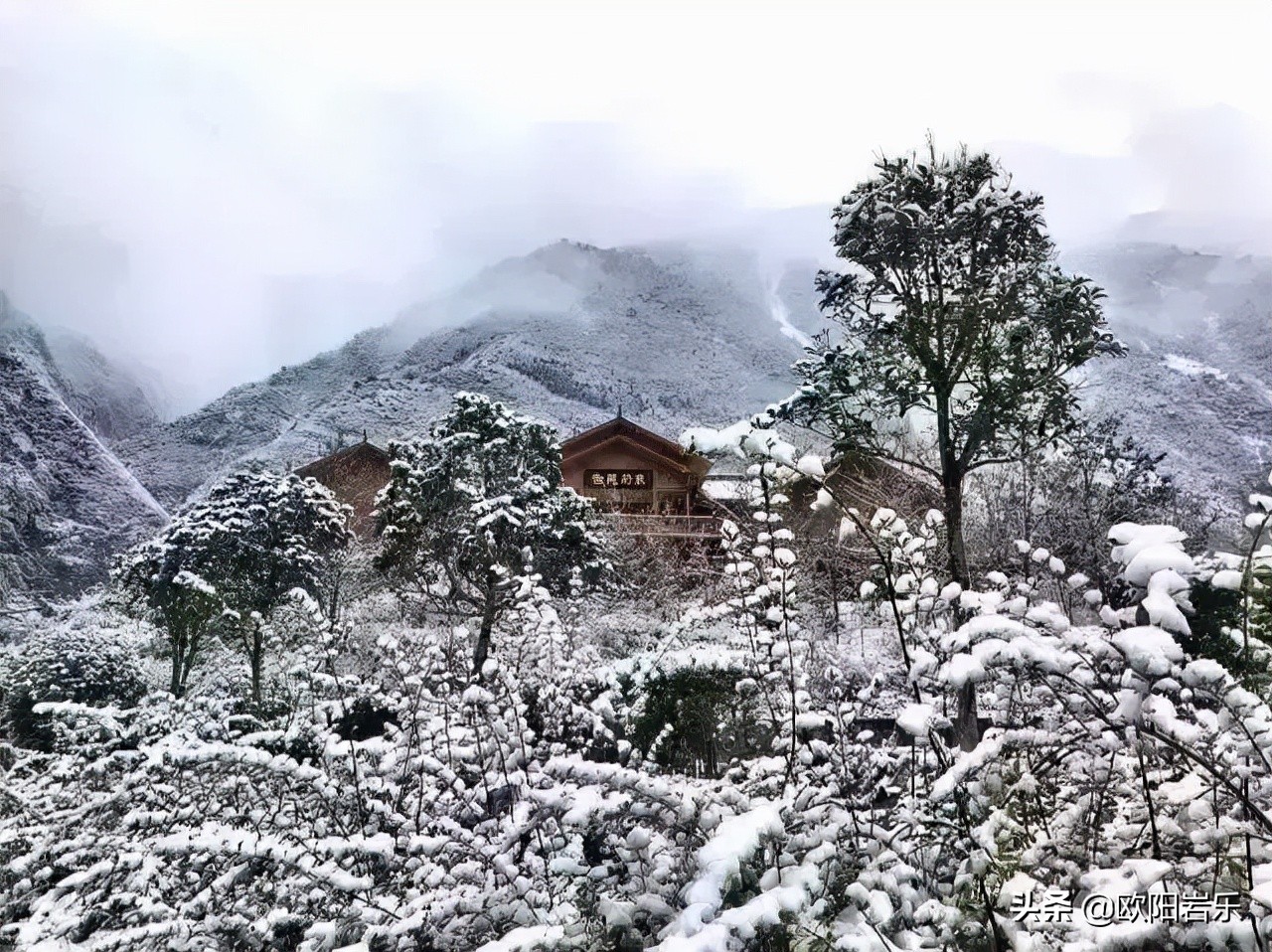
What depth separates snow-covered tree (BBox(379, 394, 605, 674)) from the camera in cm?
365

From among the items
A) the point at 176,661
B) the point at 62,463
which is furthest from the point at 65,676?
the point at 62,463

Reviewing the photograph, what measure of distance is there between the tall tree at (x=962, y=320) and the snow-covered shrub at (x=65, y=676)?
3221mm

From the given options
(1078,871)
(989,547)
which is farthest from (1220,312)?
(1078,871)

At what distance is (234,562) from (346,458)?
2.21 ft

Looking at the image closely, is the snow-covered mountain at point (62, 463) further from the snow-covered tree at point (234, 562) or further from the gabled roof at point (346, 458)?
the gabled roof at point (346, 458)

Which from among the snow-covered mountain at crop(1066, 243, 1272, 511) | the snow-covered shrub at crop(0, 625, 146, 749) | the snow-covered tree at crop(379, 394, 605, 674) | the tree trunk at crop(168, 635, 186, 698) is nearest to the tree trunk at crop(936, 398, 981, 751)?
the snow-covered mountain at crop(1066, 243, 1272, 511)

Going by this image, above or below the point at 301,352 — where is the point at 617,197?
above

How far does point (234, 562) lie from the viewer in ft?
10.7

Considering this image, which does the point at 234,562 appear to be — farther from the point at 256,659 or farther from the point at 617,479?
the point at 617,479

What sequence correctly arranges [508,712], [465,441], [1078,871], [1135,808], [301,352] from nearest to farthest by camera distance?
[1078,871], [1135,808], [508,712], [301,352], [465,441]

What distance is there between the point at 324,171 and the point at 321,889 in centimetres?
303

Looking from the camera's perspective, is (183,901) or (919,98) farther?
(919,98)

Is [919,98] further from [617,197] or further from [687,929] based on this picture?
[687,929]

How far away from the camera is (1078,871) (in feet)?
3.98
